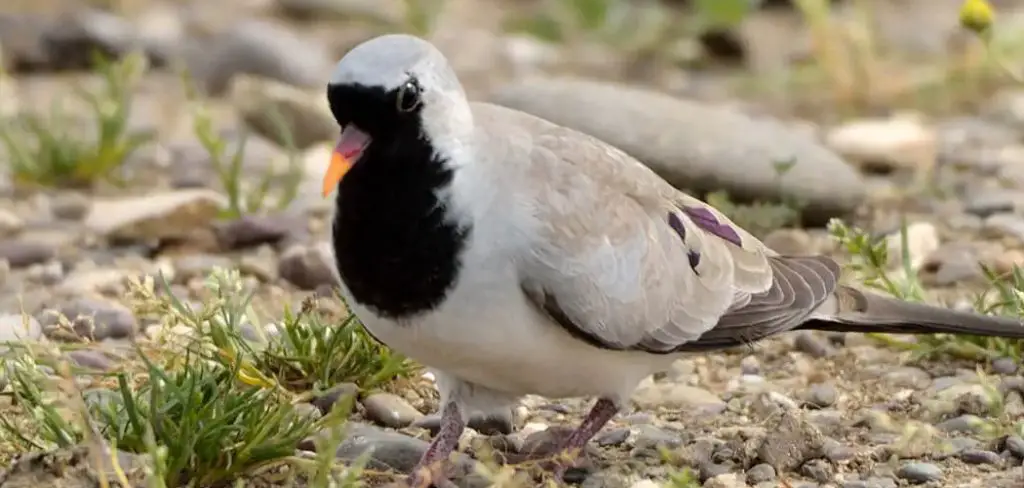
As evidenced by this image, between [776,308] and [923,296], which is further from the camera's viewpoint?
[923,296]

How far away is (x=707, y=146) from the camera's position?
519 centimetres

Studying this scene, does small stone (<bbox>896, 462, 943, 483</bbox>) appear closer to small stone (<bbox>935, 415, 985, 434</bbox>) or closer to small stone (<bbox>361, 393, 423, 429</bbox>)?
small stone (<bbox>935, 415, 985, 434</bbox>)

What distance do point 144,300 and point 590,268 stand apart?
103 cm

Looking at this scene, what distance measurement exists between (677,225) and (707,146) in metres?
1.79

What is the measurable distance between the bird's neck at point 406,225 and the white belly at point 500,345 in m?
0.04

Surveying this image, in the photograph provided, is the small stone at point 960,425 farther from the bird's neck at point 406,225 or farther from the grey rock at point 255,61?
the grey rock at point 255,61

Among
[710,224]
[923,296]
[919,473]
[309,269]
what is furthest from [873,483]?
[309,269]

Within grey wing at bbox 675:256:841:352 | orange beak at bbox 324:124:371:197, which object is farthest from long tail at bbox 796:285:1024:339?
orange beak at bbox 324:124:371:197

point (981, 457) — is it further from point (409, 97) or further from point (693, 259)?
point (409, 97)

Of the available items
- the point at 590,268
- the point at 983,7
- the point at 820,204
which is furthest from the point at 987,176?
the point at 590,268

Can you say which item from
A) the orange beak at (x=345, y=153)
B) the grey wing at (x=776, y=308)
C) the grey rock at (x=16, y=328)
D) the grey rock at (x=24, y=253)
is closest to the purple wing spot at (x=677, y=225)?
the grey wing at (x=776, y=308)

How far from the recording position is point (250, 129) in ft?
21.7

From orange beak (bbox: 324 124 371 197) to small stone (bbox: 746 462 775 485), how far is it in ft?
3.59

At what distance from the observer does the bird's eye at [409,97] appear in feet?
→ 9.46
